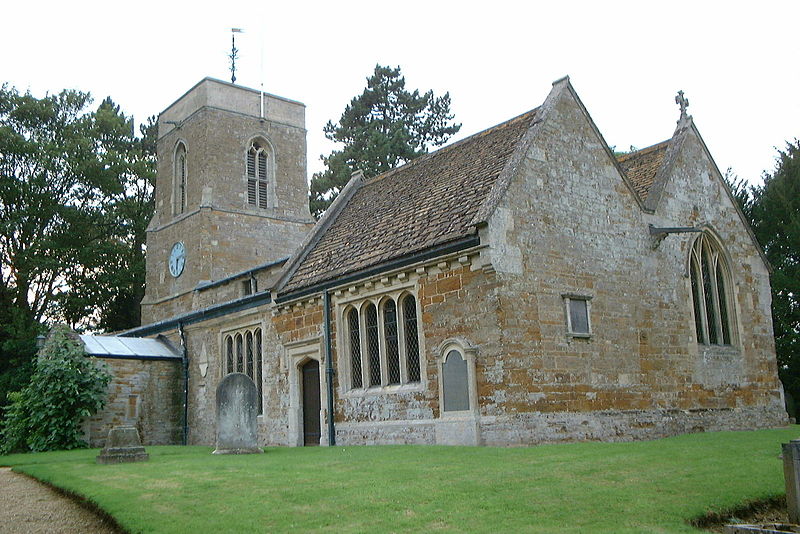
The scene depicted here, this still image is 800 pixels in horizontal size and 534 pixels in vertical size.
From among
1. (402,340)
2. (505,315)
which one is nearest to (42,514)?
(505,315)

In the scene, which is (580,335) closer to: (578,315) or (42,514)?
(578,315)

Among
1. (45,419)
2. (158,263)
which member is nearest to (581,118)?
(45,419)

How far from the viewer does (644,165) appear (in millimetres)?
21453

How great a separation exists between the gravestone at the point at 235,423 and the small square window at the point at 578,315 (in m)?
6.83

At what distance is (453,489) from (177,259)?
2671 cm

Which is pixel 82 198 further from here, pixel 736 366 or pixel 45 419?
pixel 736 366

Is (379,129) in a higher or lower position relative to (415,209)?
higher

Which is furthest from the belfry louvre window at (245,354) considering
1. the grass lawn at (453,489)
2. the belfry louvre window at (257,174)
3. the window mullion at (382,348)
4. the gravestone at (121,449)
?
the belfry louvre window at (257,174)

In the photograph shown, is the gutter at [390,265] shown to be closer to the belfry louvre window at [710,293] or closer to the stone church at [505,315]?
the stone church at [505,315]

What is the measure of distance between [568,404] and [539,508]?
7827 millimetres

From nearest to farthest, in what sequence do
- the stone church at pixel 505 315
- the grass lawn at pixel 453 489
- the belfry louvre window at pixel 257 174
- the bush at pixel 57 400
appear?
the grass lawn at pixel 453 489 < the stone church at pixel 505 315 < the bush at pixel 57 400 < the belfry louvre window at pixel 257 174

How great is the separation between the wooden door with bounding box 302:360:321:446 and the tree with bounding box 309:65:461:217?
24.6 metres

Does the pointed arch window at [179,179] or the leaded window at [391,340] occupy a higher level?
the pointed arch window at [179,179]

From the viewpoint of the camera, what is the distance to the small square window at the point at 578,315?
15891 millimetres
